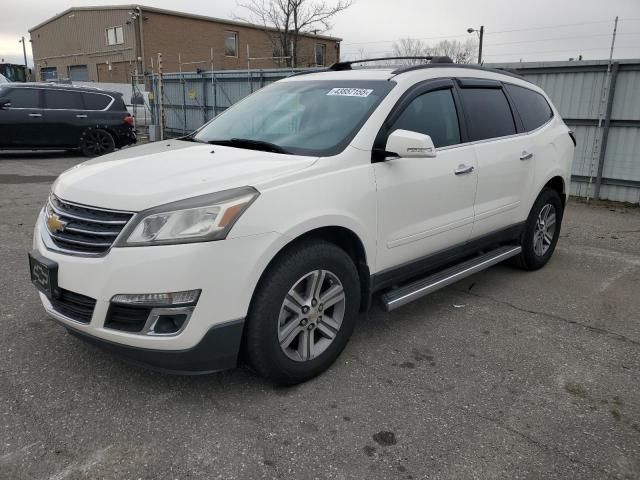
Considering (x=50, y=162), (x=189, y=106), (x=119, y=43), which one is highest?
(x=119, y=43)

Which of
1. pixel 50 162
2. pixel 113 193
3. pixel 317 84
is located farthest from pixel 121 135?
pixel 113 193

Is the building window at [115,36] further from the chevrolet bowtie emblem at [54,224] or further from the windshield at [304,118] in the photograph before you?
the chevrolet bowtie emblem at [54,224]

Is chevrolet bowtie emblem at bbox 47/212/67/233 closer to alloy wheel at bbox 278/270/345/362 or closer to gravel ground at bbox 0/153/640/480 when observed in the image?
gravel ground at bbox 0/153/640/480

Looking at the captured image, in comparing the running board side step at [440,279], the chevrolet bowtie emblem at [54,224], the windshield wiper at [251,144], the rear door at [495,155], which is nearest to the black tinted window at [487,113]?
the rear door at [495,155]

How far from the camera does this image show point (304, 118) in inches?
142

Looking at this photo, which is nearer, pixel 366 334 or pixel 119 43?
pixel 366 334

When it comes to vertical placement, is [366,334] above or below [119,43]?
below

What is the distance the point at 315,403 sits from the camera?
9.45ft

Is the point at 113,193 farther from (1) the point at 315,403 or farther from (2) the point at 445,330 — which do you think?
(2) the point at 445,330

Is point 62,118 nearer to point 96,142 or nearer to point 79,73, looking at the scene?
point 96,142

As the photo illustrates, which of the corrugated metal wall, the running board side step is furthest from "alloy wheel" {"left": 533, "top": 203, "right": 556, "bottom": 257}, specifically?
the corrugated metal wall

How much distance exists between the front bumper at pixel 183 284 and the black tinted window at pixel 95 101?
479 inches

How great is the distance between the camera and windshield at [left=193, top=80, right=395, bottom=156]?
10.9 ft

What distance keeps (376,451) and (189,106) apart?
16832 mm
